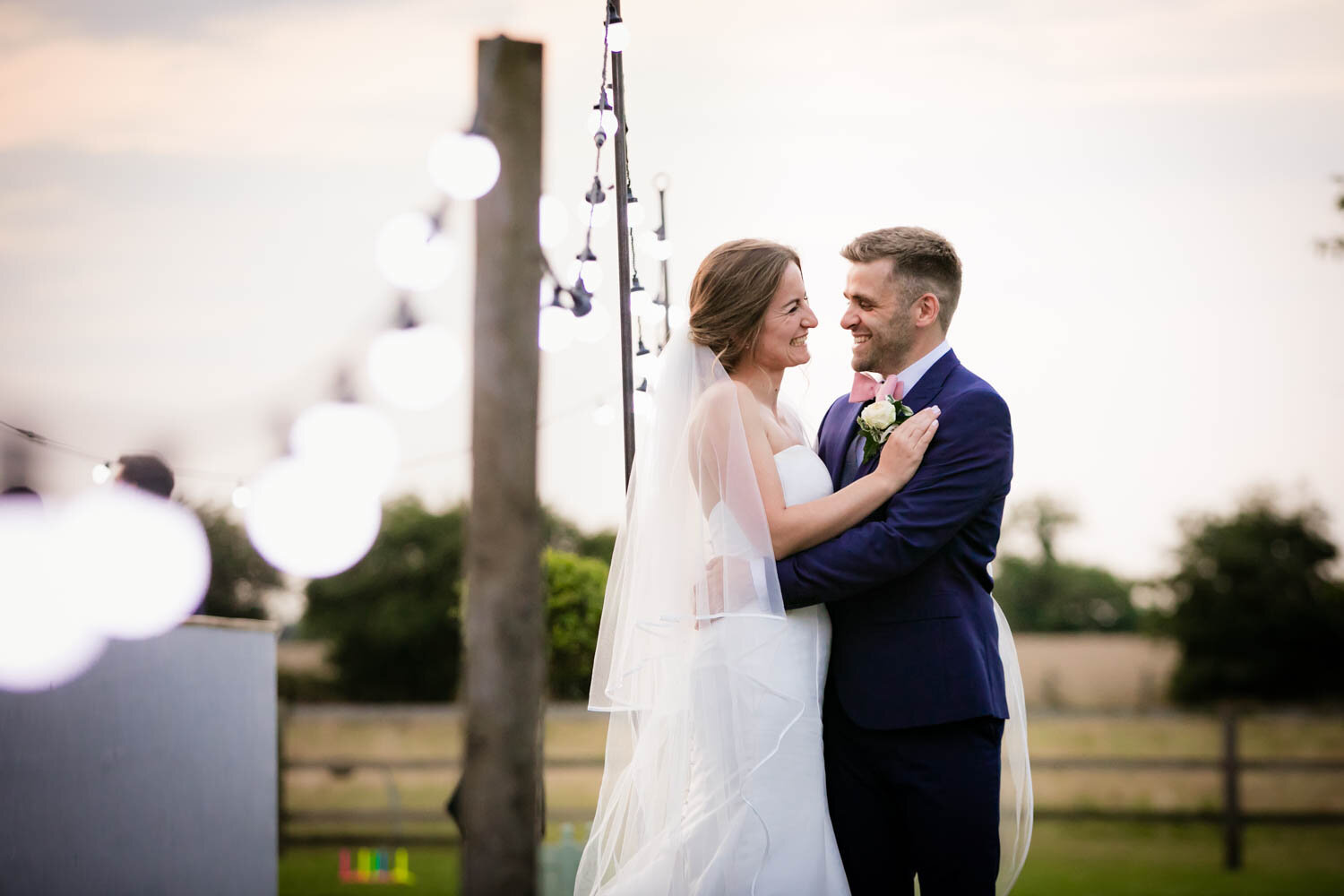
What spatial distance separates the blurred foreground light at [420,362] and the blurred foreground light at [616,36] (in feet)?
5.17

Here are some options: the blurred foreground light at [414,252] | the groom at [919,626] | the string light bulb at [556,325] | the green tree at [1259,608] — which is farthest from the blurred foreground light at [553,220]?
the green tree at [1259,608]

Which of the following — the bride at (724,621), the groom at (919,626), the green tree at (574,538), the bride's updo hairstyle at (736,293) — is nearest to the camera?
the groom at (919,626)

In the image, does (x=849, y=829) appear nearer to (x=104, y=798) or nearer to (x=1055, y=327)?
(x=104, y=798)

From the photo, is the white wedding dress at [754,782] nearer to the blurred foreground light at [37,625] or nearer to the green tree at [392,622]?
the blurred foreground light at [37,625]

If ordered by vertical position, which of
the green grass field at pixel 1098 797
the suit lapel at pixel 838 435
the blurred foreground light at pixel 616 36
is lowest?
the green grass field at pixel 1098 797

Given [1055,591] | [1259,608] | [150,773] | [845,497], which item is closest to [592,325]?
[845,497]

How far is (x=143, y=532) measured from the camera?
5.29 metres

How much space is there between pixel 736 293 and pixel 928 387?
0.62 metres

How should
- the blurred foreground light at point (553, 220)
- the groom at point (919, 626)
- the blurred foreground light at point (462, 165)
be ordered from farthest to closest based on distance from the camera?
the blurred foreground light at point (553, 220)
the groom at point (919, 626)
the blurred foreground light at point (462, 165)

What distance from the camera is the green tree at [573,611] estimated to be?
5945mm

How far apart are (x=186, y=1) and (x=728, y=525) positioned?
10.0 m

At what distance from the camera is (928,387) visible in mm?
3283

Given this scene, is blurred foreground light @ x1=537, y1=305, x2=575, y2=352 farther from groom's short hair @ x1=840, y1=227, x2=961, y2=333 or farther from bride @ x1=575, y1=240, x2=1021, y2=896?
groom's short hair @ x1=840, y1=227, x2=961, y2=333

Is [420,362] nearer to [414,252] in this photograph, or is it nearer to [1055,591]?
[414,252]
